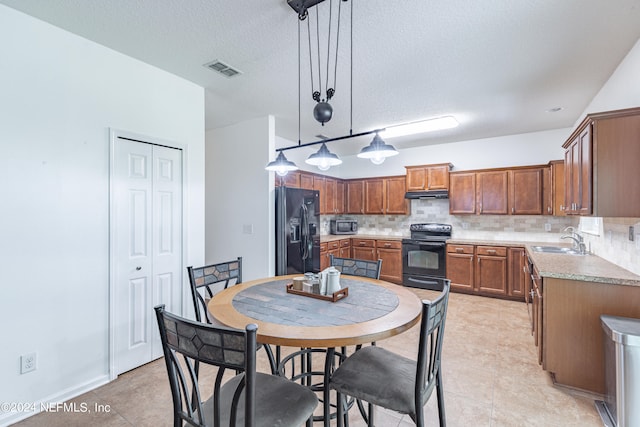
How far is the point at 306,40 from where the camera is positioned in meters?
2.31

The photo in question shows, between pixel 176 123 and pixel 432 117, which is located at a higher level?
pixel 432 117

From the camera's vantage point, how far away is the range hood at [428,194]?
17.3ft

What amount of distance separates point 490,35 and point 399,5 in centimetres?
83

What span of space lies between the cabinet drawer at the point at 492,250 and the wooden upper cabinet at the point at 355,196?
231 cm

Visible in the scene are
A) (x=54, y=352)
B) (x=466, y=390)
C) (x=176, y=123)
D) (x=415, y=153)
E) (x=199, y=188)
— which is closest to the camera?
(x=54, y=352)

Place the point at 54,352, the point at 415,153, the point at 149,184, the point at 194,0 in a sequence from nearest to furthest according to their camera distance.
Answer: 1. the point at 194,0
2. the point at 54,352
3. the point at 149,184
4. the point at 415,153

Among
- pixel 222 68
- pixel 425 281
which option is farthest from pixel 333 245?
pixel 222 68

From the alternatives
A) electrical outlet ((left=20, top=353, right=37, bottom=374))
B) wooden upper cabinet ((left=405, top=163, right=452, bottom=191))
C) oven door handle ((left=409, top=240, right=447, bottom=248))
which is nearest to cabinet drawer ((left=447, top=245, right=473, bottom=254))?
oven door handle ((left=409, top=240, right=447, bottom=248))

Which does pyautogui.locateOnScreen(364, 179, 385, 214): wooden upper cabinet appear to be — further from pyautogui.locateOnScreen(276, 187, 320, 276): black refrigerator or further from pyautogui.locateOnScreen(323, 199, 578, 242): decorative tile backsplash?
pyautogui.locateOnScreen(276, 187, 320, 276): black refrigerator

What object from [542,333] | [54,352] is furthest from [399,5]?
[54,352]

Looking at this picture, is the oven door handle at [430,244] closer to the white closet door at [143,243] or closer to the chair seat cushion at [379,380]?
the chair seat cushion at [379,380]

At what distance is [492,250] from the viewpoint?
4.65 m

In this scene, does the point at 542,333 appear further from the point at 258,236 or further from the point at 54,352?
the point at 54,352

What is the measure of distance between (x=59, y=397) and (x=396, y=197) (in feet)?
17.4
